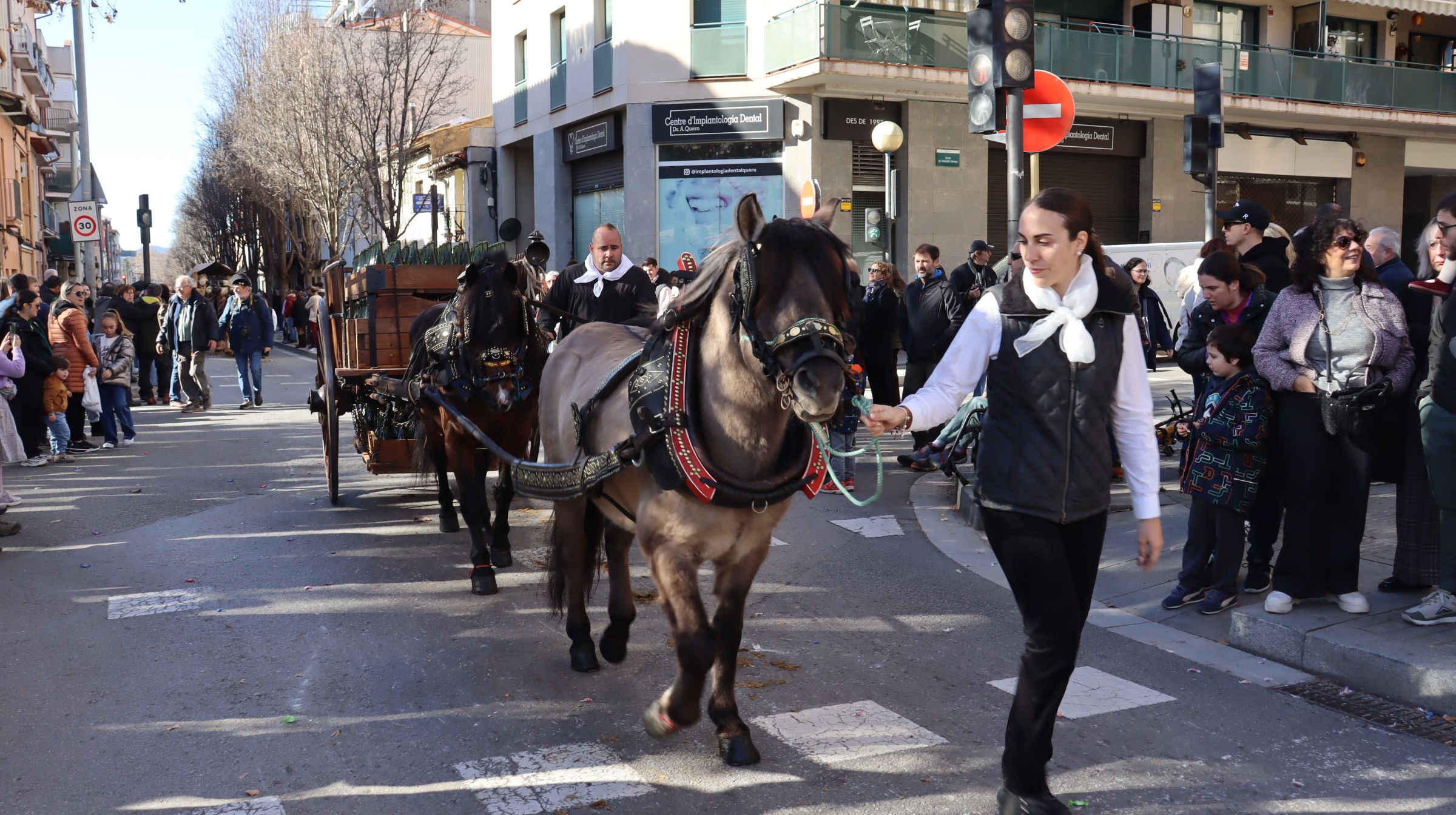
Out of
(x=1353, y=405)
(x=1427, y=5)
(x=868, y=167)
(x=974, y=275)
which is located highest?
(x=1427, y=5)

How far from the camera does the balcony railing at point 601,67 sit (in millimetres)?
24734

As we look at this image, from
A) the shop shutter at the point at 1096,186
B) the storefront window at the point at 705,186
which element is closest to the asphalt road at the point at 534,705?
the storefront window at the point at 705,186

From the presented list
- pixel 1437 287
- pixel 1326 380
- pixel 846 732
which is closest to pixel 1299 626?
pixel 1326 380

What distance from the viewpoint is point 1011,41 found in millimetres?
7344

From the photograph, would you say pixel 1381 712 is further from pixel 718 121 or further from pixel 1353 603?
pixel 718 121

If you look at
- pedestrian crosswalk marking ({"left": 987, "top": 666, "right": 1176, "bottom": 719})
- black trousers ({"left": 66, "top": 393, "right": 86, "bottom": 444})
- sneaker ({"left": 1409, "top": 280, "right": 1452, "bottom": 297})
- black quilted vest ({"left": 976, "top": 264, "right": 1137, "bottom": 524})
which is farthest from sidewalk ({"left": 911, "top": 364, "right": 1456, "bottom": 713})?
black trousers ({"left": 66, "top": 393, "right": 86, "bottom": 444})

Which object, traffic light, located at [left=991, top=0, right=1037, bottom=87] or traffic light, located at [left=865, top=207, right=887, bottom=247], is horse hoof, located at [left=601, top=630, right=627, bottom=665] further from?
traffic light, located at [left=865, top=207, right=887, bottom=247]

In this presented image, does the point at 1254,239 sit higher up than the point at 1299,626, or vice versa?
the point at 1254,239

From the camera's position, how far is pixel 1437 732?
14.3ft

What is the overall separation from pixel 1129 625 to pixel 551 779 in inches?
129

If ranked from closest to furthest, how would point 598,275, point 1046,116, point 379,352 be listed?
point 598,275 → point 1046,116 → point 379,352

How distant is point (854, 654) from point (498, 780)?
6.43 ft

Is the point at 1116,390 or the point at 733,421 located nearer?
the point at 1116,390

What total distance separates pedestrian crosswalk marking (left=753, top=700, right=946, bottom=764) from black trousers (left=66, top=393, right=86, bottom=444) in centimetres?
1132
